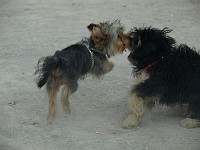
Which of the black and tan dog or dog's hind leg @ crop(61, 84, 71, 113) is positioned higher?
the black and tan dog

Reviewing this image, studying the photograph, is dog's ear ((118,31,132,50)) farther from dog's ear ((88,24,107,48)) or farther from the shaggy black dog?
dog's ear ((88,24,107,48))

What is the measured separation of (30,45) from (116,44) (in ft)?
11.2

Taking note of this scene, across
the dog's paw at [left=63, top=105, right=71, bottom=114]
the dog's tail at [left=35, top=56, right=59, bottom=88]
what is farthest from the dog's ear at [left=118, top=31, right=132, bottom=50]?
the dog's paw at [left=63, top=105, right=71, bottom=114]

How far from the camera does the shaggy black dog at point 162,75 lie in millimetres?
5594

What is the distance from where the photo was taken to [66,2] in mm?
12617

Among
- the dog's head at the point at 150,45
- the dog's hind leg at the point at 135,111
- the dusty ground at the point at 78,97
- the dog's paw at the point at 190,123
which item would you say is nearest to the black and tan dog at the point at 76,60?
the dog's head at the point at 150,45

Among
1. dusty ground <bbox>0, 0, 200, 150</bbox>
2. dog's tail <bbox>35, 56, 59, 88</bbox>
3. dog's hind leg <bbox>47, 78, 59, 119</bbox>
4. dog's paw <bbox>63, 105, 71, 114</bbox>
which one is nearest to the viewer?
dusty ground <bbox>0, 0, 200, 150</bbox>

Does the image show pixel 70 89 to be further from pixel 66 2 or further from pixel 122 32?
pixel 66 2

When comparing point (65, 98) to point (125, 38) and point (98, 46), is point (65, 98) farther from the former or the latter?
point (125, 38)

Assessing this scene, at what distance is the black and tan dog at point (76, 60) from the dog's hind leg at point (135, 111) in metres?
0.67

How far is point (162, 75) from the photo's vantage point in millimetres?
5625

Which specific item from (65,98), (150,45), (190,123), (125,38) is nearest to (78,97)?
(65,98)

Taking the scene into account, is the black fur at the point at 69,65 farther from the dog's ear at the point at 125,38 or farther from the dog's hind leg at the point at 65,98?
the dog's ear at the point at 125,38

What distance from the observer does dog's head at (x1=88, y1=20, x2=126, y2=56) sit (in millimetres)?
5926
